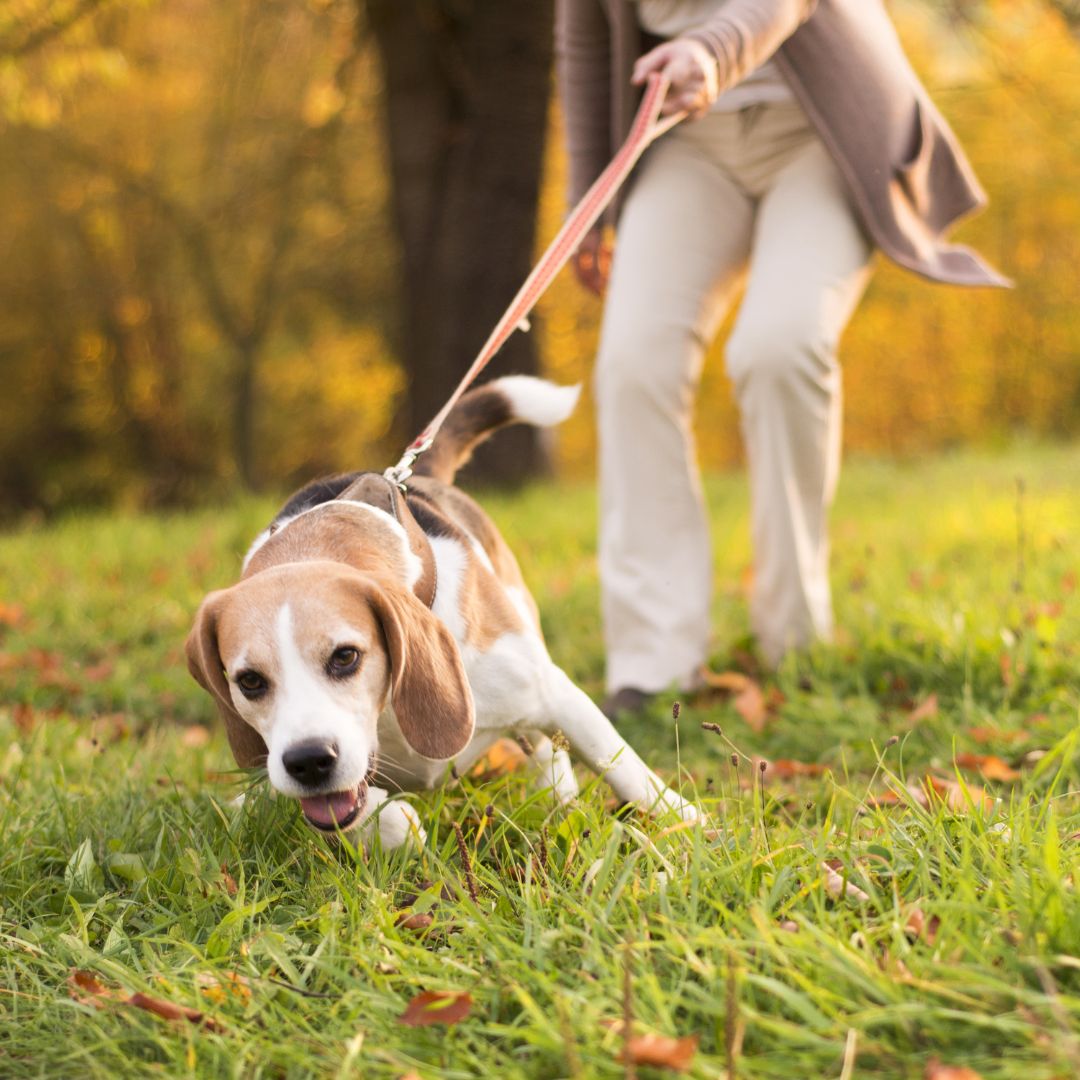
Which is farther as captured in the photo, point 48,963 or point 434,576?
point 434,576

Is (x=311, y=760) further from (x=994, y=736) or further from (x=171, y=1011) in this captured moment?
(x=994, y=736)

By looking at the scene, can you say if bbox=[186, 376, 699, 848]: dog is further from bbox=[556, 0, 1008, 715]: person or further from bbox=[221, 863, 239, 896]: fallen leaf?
bbox=[556, 0, 1008, 715]: person

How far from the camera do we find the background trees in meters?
8.63

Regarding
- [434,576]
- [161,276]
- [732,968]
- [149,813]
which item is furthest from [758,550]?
[161,276]

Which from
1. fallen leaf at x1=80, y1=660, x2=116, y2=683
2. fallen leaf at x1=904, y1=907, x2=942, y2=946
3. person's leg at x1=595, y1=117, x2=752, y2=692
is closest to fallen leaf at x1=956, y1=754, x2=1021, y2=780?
person's leg at x1=595, y1=117, x2=752, y2=692

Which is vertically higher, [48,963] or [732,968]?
[732,968]

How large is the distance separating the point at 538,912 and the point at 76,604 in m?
4.09

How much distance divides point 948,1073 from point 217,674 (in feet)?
5.03

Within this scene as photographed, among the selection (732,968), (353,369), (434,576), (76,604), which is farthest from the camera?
(353,369)

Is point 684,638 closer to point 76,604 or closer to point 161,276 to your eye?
point 76,604

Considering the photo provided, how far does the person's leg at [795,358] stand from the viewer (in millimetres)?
3814

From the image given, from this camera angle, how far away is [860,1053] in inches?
69.7

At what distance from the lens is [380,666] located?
248 cm

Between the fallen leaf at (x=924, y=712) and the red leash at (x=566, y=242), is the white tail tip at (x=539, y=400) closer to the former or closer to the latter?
the red leash at (x=566, y=242)
